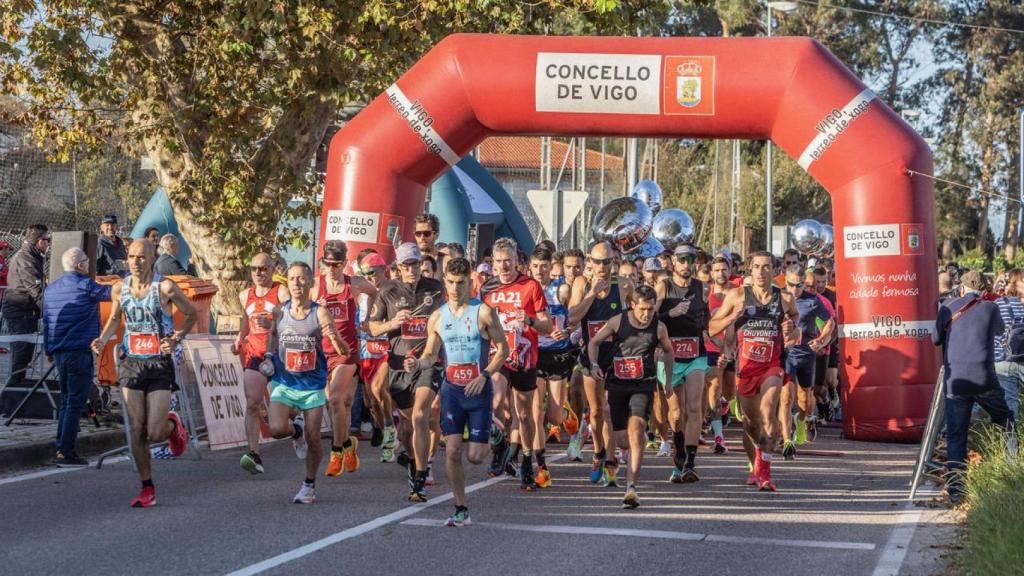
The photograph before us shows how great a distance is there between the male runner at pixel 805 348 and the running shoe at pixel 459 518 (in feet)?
20.0

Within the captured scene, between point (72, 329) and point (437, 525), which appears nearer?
point (437, 525)

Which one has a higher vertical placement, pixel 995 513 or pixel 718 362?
pixel 718 362

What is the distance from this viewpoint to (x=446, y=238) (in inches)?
1054

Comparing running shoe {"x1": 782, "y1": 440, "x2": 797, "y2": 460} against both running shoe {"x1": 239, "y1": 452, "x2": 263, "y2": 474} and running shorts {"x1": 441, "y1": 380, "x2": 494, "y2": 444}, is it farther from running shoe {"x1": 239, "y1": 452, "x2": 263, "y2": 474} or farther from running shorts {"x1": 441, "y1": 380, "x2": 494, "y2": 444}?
running shoe {"x1": 239, "y1": 452, "x2": 263, "y2": 474}

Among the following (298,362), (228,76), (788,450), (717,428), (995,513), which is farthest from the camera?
(228,76)

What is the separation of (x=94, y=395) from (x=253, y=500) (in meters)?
4.40

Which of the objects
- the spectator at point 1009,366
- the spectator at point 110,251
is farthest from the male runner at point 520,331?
the spectator at point 110,251

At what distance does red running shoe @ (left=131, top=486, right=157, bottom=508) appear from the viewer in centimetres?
1002

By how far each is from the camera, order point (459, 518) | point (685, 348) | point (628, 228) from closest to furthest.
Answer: point (459, 518), point (685, 348), point (628, 228)

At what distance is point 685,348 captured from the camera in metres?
12.5

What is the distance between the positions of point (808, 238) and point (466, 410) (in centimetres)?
2016

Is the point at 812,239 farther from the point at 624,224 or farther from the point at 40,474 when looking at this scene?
the point at 40,474

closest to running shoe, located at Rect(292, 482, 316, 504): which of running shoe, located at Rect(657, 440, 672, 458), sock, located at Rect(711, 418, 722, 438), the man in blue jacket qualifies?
the man in blue jacket

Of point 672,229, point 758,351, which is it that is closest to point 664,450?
point 758,351
